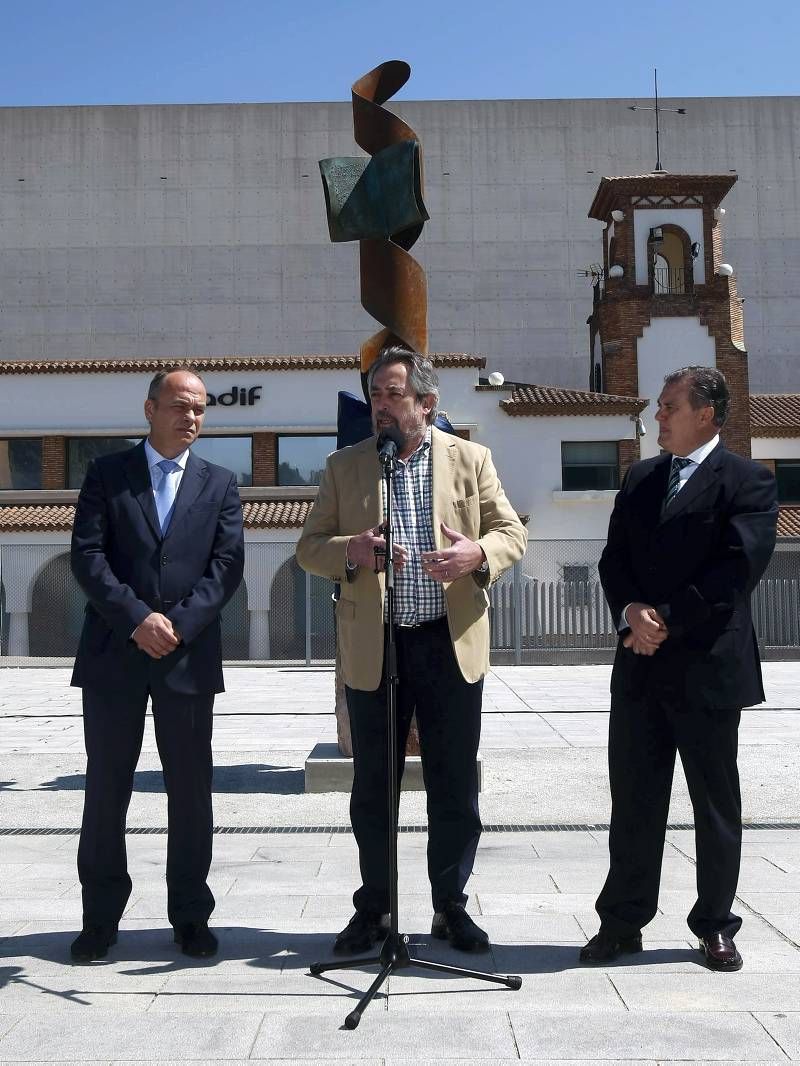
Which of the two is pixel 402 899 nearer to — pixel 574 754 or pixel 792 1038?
pixel 792 1038

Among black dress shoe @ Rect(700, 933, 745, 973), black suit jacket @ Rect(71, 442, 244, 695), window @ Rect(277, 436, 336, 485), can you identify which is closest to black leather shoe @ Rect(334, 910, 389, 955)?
black suit jacket @ Rect(71, 442, 244, 695)

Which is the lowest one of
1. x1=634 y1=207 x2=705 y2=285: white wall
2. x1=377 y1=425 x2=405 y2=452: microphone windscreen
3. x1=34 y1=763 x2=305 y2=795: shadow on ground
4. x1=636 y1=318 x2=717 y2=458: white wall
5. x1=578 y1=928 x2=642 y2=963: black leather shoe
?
x1=34 y1=763 x2=305 y2=795: shadow on ground

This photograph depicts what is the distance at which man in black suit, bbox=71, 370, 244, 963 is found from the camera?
14.1 ft

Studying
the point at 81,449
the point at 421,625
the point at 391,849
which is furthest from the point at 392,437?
the point at 81,449

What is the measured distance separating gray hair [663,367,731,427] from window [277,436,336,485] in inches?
1160

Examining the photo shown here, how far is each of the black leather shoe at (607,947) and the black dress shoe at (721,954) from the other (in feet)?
0.85

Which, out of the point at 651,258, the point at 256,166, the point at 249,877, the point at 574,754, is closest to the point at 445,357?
the point at 651,258

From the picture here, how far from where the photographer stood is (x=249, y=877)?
545 centimetres

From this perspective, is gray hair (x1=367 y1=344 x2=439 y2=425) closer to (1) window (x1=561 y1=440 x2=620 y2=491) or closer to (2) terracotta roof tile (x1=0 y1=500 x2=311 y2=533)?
(2) terracotta roof tile (x1=0 y1=500 x2=311 y2=533)

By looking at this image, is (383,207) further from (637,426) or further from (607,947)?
(637,426)

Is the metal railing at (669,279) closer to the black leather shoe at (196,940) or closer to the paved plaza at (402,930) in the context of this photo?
Answer: the paved plaza at (402,930)

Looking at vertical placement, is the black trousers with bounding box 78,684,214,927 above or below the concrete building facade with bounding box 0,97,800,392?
below

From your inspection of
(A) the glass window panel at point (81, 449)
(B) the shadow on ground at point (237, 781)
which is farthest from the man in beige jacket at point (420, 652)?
(A) the glass window panel at point (81, 449)

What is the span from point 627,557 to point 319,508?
3.86ft
